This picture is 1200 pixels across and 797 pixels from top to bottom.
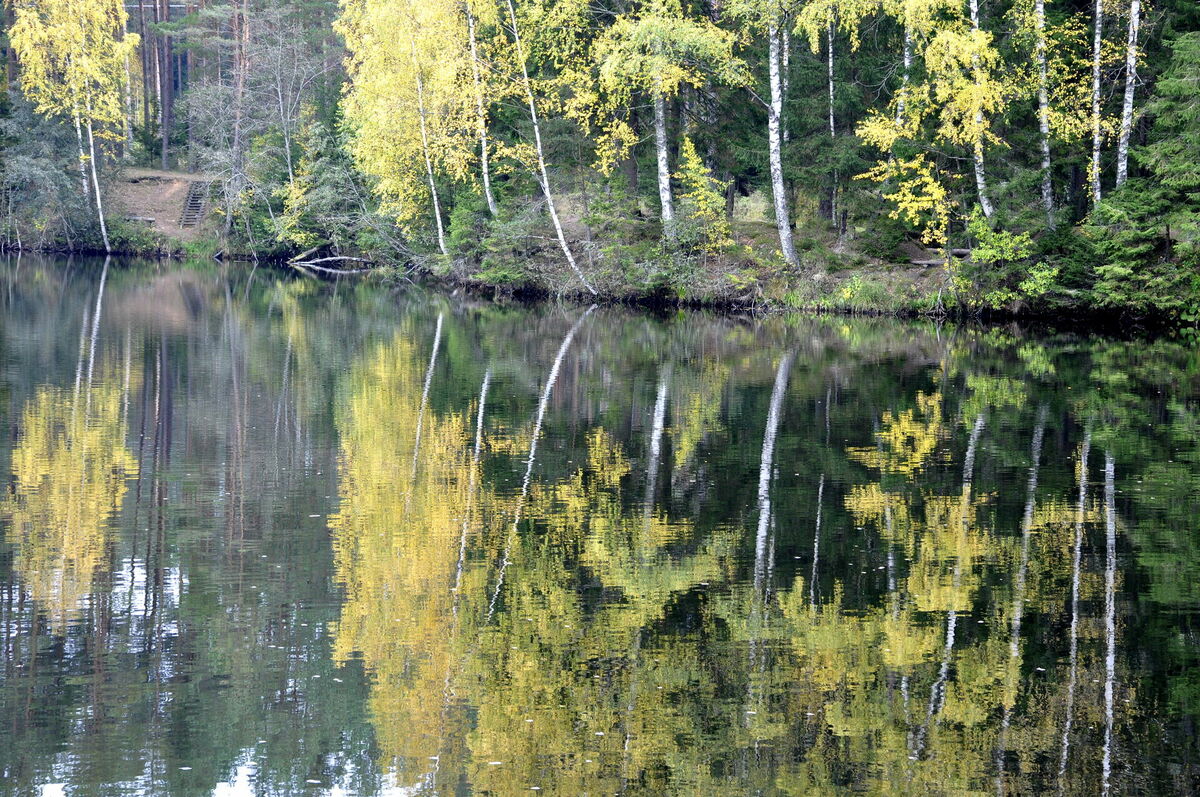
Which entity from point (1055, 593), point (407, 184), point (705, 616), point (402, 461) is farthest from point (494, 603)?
point (407, 184)

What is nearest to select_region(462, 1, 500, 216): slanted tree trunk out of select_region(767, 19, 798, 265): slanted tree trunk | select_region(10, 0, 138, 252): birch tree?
select_region(767, 19, 798, 265): slanted tree trunk

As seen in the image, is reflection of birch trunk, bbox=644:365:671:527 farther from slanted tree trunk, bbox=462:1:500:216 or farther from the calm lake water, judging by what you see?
slanted tree trunk, bbox=462:1:500:216

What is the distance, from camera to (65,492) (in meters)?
12.0

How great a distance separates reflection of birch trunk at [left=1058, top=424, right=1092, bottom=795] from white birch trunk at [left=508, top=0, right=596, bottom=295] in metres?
23.2

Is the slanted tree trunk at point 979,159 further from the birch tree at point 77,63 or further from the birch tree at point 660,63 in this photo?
the birch tree at point 77,63

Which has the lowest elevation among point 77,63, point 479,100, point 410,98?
point 479,100

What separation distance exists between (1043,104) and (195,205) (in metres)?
42.8

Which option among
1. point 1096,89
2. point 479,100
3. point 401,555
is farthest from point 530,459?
point 479,100

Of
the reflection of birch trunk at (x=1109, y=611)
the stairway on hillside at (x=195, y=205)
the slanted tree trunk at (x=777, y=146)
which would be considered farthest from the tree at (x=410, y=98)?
the reflection of birch trunk at (x=1109, y=611)

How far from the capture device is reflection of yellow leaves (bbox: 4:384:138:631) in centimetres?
920

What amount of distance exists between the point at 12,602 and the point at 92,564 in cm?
→ 90

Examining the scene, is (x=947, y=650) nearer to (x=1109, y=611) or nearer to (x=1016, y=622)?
(x=1016, y=622)

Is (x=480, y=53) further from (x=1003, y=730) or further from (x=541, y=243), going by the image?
(x=1003, y=730)

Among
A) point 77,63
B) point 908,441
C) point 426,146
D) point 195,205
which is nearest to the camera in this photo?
point 908,441
